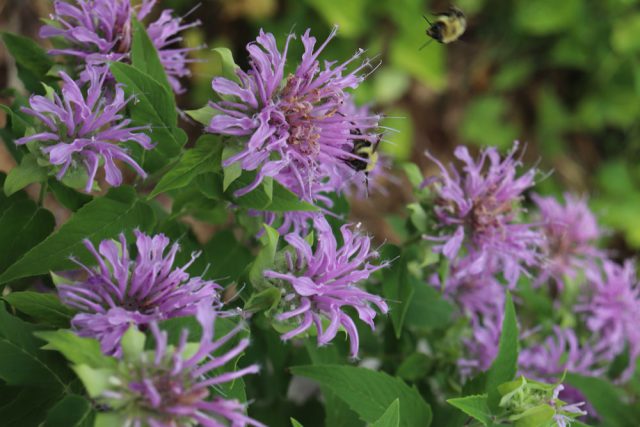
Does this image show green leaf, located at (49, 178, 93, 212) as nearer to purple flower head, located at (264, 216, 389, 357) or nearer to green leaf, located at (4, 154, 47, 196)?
green leaf, located at (4, 154, 47, 196)

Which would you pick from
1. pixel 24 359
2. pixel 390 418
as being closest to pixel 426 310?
pixel 390 418

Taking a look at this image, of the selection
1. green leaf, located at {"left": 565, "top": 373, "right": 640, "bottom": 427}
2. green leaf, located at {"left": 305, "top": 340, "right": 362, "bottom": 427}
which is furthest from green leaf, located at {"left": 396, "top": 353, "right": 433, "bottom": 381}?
green leaf, located at {"left": 565, "top": 373, "right": 640, "bottom": 427}

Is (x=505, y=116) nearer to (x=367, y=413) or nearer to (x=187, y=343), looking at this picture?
(x=367, y=413)

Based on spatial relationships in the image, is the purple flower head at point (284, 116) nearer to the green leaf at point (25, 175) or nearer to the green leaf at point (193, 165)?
the green leaf at point (193, 165)

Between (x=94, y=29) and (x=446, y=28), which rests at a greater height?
(x=446, y=28)

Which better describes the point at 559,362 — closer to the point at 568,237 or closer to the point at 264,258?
the point at 568,237

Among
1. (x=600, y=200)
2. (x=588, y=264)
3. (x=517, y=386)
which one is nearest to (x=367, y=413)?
(x=517, y=386)
